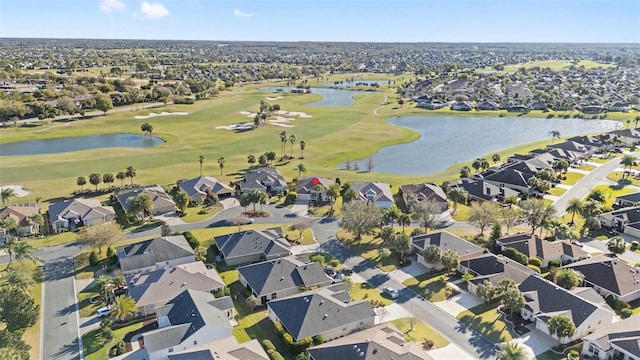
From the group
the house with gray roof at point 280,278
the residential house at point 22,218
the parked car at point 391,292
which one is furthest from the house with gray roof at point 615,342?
the residential house at point 22,218

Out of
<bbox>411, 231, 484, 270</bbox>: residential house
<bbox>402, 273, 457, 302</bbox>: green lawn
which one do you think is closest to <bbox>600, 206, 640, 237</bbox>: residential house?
<bbox>411, 231, 484, 270</bbox>: residential house

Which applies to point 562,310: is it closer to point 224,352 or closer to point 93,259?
point 224,352

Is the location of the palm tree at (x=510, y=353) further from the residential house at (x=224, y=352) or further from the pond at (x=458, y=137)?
the pond at (x=458, y=137)

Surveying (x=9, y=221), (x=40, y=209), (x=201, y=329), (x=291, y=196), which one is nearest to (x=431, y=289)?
(x=201, y=329)

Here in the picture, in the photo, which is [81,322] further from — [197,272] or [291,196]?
[291,196]

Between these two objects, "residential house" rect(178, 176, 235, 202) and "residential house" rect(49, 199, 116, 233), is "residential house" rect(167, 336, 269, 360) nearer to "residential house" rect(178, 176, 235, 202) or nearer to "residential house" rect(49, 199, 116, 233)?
"residential house" rect(49, 199, 116, 233)

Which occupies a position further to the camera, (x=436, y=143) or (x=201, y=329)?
(x=436, y=143)
